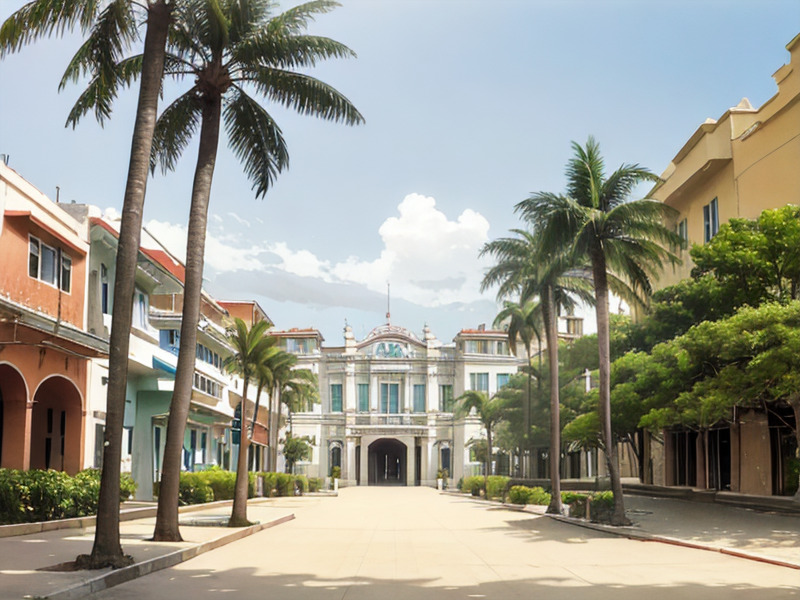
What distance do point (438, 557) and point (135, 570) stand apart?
20.7 feet

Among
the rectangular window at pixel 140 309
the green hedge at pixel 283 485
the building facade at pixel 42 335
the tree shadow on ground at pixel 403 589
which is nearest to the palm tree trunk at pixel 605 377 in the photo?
the tree shadow on ground at pixel 403 589

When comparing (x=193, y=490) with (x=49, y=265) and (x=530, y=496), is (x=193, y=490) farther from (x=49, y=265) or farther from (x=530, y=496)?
(x=530, y=496)

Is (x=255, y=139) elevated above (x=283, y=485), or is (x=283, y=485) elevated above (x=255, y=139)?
(x=255, y=139)

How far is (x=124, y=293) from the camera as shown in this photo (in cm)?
1587

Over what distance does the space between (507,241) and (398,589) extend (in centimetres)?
2512

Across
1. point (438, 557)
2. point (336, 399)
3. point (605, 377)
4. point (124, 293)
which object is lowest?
point (438, 557)

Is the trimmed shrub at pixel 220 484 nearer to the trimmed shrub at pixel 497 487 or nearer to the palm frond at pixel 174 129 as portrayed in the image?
the trimmed shrub at pixel 497 487

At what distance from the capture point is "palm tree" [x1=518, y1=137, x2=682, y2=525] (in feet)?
91.4

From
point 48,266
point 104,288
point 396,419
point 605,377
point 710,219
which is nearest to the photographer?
point 48,266

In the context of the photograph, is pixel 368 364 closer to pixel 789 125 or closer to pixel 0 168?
pixel 789 125

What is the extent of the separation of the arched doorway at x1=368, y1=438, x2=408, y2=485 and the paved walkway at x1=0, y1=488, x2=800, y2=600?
243 ft

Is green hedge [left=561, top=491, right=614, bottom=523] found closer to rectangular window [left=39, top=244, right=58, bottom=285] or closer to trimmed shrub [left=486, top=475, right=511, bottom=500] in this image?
rectangular window [left=39, top=244, right=58, bottom=285]

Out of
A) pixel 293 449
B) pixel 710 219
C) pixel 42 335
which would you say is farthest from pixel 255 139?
pixel 293 449

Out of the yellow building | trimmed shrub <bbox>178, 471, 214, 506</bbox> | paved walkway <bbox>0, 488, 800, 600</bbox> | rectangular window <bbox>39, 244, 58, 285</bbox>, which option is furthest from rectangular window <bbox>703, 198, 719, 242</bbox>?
rectangular window <bbox>39, 244, 58, 285</bbox>
